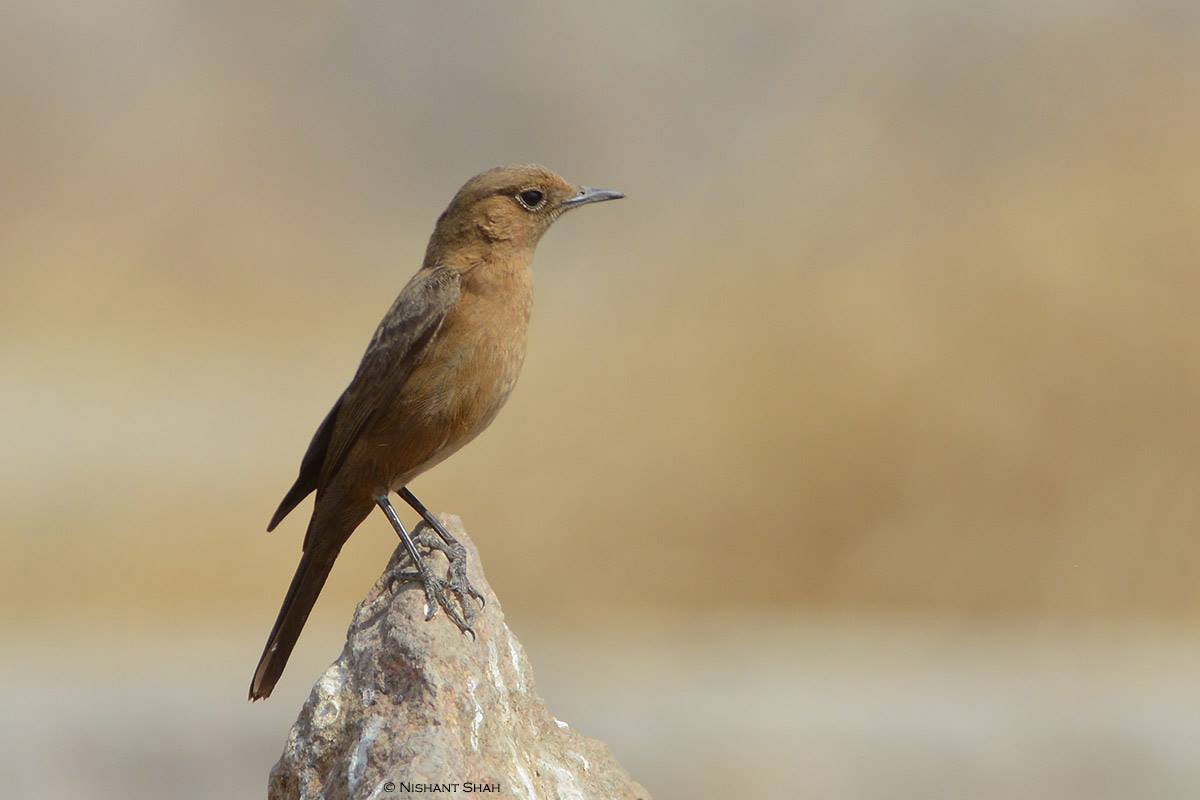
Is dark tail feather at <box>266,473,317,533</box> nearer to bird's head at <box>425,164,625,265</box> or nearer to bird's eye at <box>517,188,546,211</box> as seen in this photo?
bird's head at <box>425,164,625,265</box>

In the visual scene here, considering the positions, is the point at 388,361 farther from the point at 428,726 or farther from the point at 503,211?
the point at 428,726

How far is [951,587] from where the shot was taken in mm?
21891

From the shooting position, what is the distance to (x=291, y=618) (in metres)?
8.73

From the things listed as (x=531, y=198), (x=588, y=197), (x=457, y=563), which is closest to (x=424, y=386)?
(x=457, y=563)

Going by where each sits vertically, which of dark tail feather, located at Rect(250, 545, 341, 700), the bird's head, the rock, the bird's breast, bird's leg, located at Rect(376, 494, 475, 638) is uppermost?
the bird's head

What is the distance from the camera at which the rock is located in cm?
683

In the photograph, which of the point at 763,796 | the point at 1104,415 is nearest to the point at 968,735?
the point at 763,796

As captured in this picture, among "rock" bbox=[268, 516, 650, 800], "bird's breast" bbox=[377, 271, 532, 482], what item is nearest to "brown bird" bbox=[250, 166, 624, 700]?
"bird's breast" bbox=[377, 271, 532, 482]

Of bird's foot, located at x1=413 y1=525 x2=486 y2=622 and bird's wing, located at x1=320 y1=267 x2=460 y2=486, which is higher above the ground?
bird's wing, located at x1=320 y1=267 x2=460 y2=486

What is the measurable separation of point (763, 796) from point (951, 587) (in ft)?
17.4

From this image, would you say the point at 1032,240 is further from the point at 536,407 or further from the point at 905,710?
the point at 905,710

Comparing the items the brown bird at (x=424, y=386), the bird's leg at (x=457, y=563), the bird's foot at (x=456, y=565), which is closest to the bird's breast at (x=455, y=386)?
the brown bird at (x=424, y=386)

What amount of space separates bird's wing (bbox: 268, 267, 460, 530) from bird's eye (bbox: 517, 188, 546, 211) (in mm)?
567

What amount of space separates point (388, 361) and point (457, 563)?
4.02 feet
